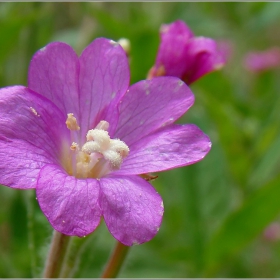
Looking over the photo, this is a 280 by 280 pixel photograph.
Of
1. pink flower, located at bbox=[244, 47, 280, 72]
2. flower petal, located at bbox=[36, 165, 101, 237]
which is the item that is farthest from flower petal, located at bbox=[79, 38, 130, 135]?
pink flower, located at bbox=[244, 47, 280, 72]

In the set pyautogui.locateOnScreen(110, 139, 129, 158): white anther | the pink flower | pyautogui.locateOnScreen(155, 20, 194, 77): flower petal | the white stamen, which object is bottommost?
the pink flower

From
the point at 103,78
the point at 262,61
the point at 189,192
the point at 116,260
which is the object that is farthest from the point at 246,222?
the point at 262,61

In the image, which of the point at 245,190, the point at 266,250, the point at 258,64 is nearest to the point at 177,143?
the point at 245,190

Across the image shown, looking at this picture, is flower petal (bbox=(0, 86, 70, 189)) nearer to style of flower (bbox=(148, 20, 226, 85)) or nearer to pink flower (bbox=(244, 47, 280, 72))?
style of flower (bbox=(148, 20, 226, 85))

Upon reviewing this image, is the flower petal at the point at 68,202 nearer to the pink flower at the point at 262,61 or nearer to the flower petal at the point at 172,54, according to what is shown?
the flower petal at the point at 172,54

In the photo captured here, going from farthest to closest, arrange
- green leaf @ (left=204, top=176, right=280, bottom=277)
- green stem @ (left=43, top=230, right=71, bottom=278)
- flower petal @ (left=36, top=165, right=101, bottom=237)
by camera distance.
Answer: green leaf @ (left=204, top=176, right=280, bottom=277) → green stem @ (left=43, top=230, right=71, bottom=278) → flower petal @ (left=36, top=165, right=101, bottom=237)

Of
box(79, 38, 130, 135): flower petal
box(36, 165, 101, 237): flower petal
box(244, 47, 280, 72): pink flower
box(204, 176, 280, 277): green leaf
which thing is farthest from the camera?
box(244, 47, 280, 72): pink flower
